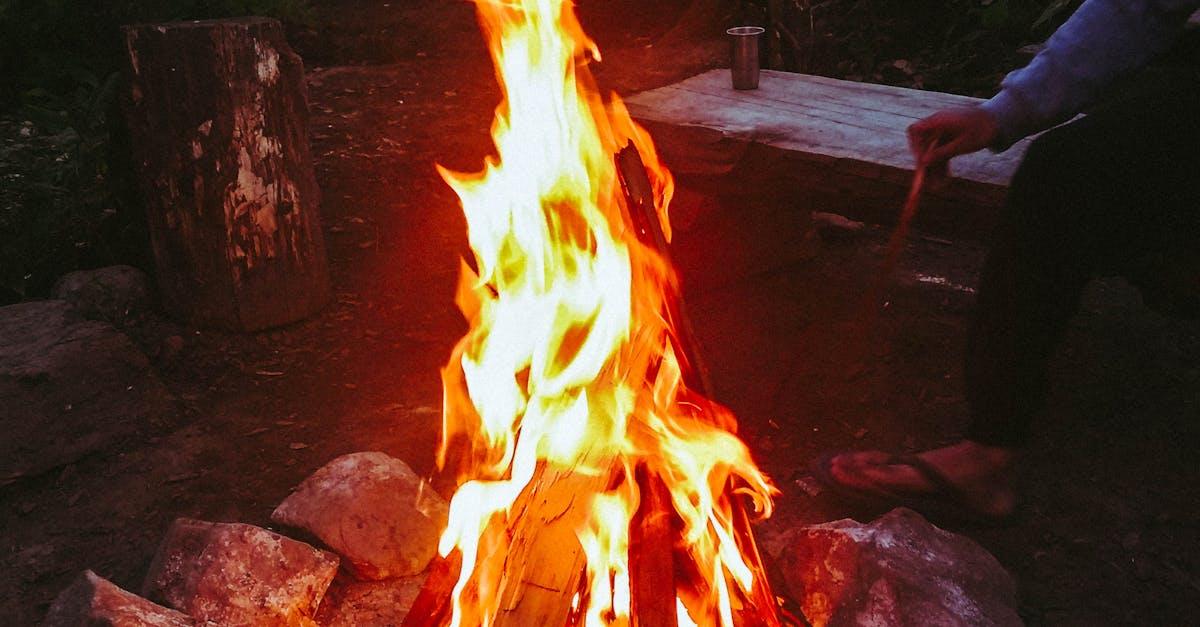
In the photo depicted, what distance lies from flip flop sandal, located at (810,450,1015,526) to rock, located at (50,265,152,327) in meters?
2.66

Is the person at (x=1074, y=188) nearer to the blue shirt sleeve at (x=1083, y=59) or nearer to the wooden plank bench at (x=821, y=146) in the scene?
the blue shirt sleeve at (x=1083, y=59)

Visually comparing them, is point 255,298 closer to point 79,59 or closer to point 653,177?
point 79,59

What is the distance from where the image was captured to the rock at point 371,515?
260 cm

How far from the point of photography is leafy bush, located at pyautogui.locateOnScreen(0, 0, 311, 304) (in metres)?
3.68

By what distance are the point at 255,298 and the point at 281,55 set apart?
94 cm

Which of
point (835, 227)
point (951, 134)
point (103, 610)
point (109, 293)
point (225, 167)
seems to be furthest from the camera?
point (835, 227)

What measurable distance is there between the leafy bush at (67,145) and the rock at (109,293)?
145 mm

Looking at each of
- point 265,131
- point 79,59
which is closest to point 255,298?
point 265,131

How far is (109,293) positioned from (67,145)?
0.63 metres

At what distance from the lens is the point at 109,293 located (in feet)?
12.0

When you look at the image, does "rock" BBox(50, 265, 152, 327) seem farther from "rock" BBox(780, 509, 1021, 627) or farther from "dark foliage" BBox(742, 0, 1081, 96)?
"dark foliage" BBox(742, 0, 1081, 96)

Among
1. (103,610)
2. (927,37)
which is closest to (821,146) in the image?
(103,610)

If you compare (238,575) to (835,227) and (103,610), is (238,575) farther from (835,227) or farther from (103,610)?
(835,227)

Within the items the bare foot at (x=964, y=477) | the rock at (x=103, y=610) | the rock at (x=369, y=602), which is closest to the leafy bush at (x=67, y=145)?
the rock at (x=103, y=610)
